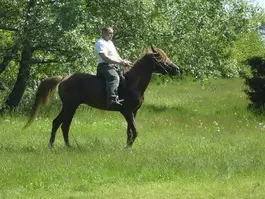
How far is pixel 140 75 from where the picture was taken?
15469mm

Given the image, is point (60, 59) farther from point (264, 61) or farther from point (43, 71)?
point (264, 61)

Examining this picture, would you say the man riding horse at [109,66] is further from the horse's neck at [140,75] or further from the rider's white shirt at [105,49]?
the horse's neck at [140,75]

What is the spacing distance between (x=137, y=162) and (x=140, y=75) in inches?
131

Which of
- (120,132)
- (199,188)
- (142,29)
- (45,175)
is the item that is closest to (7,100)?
(142,29)

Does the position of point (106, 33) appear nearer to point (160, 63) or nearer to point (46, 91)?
point (160, 63)

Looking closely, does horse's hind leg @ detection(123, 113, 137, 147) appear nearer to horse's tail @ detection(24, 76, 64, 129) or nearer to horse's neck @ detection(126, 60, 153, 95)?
horse's neck @ detection(126, 60, 153, 95)

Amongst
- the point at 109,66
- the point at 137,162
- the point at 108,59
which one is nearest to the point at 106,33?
the point at 108,59

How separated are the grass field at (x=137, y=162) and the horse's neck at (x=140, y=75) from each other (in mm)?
1368

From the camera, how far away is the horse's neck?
606 inches

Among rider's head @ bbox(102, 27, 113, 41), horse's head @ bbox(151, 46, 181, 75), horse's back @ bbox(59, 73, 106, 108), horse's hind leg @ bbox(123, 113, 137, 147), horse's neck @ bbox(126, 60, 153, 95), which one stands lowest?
horse's hind leg @ bbox(123, 113, 137, 147)

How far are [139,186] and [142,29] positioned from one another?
14.8 metres

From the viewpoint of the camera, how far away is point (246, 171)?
39.3ft

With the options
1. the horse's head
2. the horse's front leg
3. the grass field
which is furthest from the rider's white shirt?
the grass field

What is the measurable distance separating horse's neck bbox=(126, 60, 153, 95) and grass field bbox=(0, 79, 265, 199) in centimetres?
137
